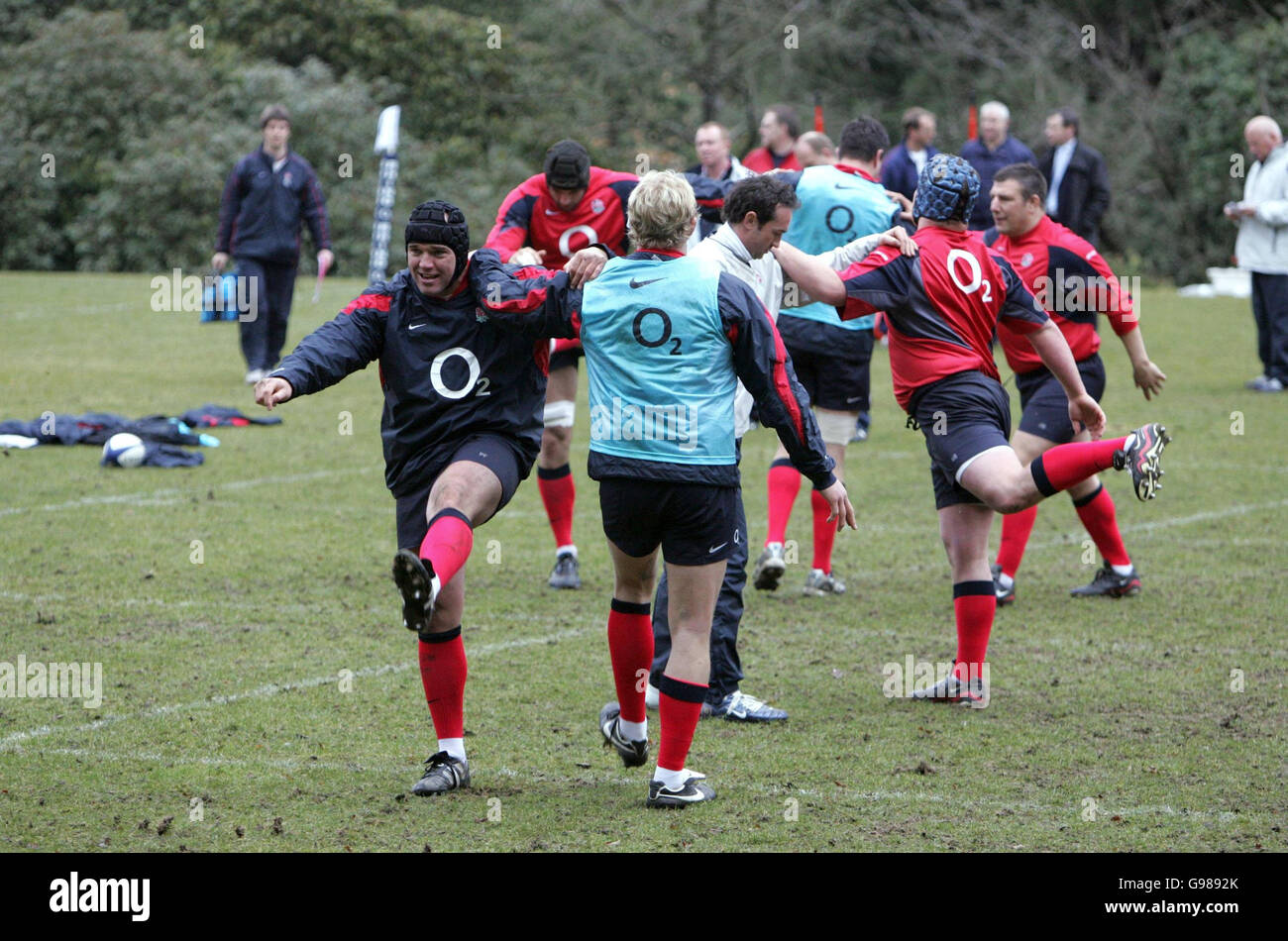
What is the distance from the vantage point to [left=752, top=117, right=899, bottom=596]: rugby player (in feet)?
27.6

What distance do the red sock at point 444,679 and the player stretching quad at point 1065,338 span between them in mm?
3327

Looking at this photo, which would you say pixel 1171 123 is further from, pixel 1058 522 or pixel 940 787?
pixel 940 787

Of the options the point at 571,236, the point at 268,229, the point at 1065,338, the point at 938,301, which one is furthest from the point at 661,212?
the point at 268,229

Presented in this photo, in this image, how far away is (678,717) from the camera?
5066mm

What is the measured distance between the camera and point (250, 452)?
12.3 m

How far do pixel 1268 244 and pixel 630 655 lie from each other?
11581 mm

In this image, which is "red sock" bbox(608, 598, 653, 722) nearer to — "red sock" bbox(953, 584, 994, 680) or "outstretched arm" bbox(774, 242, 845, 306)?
"outstretched arm" bbox(774, 242, 845, 306)

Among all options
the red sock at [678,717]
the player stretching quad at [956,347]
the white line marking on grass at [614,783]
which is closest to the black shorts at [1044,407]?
the player stretching quad at [956,347]

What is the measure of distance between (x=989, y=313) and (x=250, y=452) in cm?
729

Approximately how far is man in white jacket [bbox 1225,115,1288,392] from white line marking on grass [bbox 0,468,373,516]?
883 cm

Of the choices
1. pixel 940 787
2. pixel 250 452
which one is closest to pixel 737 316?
pixel 940 787

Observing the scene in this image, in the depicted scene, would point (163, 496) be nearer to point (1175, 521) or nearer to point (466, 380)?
point (466, 380)

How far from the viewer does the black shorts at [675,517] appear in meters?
5.00

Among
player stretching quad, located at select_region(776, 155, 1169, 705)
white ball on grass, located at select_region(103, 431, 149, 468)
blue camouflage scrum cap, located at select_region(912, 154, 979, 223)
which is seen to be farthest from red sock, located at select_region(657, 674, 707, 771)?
white ball on grass, located at select_region(103, 431, 149, 468)
